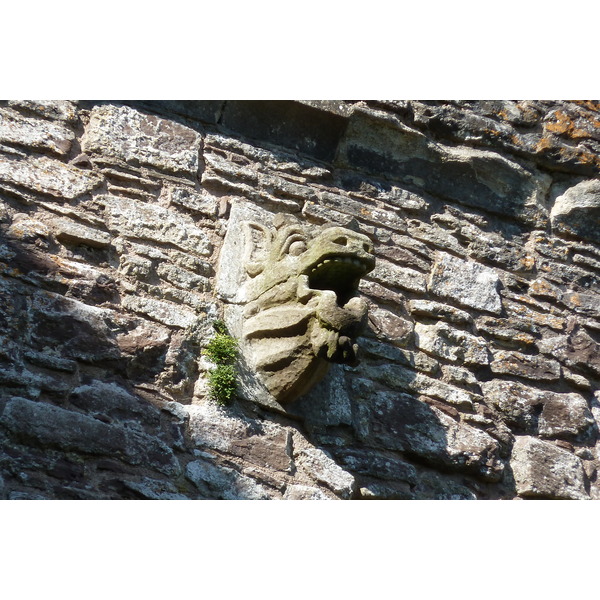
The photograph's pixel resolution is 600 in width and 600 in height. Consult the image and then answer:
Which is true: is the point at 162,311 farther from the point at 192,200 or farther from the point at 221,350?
the point at 192,200

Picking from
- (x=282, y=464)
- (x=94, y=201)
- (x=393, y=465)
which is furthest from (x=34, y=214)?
(x=393, y=465)

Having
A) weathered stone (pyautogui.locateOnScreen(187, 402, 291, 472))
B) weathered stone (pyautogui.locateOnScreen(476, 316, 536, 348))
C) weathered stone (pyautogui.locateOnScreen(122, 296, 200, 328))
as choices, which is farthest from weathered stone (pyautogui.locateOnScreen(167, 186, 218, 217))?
weathered stone (pyautogui.locateOnScreen(476, 316, 536, 348))

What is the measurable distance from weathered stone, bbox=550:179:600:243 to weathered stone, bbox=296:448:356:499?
181 centimetres

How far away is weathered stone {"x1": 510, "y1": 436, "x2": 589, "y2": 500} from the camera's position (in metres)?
4.05

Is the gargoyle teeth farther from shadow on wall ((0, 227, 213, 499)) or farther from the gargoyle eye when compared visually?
shadow on wall ((0, 227, 213, 499))

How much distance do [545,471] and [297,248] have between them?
135cm

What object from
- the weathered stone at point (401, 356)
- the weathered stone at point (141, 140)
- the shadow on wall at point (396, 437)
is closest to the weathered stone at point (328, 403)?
the shadow on wall at point (396, 437)

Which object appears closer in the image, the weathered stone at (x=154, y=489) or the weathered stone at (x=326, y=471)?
the weathered stone at (x=154, y=489)

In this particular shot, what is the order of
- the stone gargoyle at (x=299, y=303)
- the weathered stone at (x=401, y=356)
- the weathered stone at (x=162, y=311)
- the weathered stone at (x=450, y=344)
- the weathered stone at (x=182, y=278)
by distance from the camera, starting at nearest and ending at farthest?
the stone gargoyle at (x=299, y=303)
the weathered stone at (x=162, y=311)
the weathered stone at (x=182, y=278)
the weathered stone at (x=401, y=356)
the weathered stone at (x=450, y=344)

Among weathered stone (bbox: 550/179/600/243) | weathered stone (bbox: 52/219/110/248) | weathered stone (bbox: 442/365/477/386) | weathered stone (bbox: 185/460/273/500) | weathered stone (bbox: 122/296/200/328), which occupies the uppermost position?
weathered stone (bbox: 550/179/600/243)

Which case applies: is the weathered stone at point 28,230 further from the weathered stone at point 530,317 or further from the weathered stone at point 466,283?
the weathered stone at point 530,317

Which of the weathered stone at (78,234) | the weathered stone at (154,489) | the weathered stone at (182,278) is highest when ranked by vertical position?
the weathered stone at (78,234)

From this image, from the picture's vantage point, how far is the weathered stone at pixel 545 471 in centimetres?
405

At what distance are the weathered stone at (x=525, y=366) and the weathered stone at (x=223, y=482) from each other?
1302 mm
